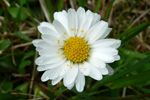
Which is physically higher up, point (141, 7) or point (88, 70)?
point (141, 7)

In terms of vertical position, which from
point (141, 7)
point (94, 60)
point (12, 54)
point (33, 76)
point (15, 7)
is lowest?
point (33, 76)

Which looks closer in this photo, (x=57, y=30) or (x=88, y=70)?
(x=88, y=70)

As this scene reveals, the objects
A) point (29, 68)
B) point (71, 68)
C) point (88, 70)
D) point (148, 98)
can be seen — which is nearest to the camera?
point (88, 70)

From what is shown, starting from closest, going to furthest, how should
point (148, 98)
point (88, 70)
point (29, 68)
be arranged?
point (88, 70), point (148, 98), point (29, 68)

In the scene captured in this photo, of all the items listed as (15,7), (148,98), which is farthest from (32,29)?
(148,98)

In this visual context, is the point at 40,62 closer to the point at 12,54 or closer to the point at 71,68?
the point at 71,68

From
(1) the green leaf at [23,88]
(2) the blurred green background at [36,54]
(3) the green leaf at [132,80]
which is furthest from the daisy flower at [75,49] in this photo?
(1) the green leaf at [23,88]

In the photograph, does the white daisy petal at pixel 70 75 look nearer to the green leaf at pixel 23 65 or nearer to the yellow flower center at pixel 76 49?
the yellow flower center at pixel 76 49
